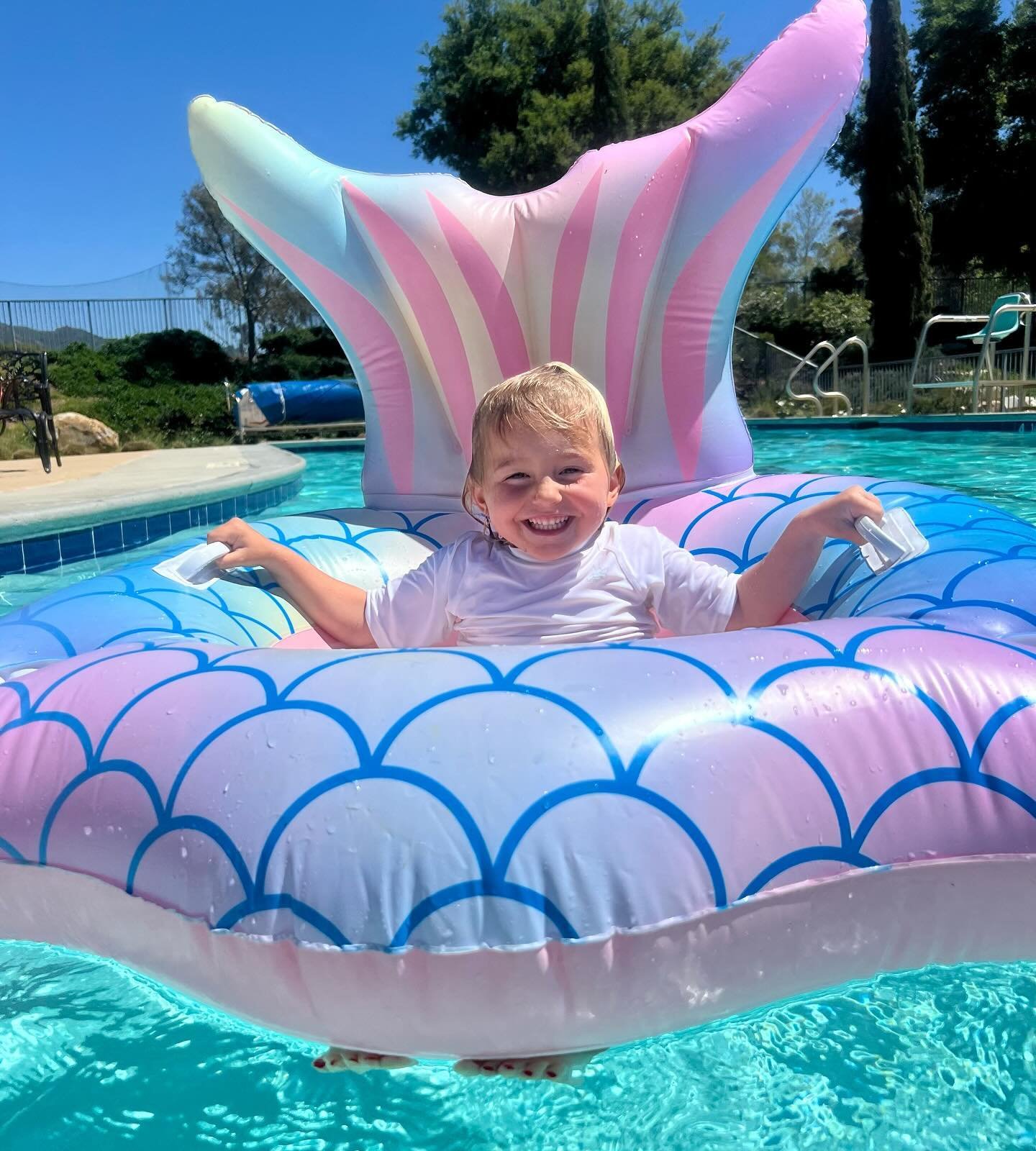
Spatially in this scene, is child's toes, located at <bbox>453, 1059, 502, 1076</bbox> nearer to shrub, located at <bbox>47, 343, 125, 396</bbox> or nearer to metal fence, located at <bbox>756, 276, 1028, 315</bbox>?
shrub, located at <bbox>47, 343, 125, 396</bbox>

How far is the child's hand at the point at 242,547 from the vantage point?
196cm

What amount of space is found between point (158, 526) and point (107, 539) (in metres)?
0.42

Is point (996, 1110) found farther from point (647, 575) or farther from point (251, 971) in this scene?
point (647, 575)

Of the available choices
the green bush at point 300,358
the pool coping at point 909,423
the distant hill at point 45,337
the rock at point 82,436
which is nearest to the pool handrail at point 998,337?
the pool coping at point 909,423

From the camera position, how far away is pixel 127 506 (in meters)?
5.16

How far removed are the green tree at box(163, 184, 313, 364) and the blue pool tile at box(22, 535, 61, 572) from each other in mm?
18089

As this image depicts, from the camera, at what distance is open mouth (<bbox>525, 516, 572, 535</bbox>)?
1.77 m

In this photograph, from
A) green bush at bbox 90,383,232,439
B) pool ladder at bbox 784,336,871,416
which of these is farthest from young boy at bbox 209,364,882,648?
green bush at bbox 90,383,232,439

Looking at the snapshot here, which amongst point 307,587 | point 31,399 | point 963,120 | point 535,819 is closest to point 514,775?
point 535,819

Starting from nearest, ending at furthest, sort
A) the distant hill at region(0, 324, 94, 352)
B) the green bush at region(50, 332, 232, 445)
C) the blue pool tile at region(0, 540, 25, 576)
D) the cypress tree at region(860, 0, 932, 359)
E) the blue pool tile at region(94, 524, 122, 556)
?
the blue pool tile at region(0, 540, 25, 576)
the blue pool tile at region(94, 524, 122, 556)
the green bush at region(50, 332, 232, 445)
the cypress tree at region(860, 0, 932, 359)
the distant hill at region(0, 324, 94, 352)

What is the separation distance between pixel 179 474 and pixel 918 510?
571cm

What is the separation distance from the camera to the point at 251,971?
114cm

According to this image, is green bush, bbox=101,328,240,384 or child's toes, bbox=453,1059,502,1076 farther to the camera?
green bush, bbox=101,328,240,384

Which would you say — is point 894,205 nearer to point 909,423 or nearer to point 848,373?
point 848,373
